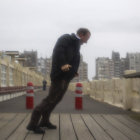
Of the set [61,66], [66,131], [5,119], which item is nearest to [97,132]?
[66,131]

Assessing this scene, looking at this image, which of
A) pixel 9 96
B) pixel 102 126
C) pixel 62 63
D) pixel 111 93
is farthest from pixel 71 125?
pixel 9 96

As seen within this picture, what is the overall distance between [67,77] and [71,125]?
1.14m

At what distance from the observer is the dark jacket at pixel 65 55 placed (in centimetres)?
538

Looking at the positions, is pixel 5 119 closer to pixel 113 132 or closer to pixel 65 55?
pixel 65 55

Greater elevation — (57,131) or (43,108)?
(43,108)

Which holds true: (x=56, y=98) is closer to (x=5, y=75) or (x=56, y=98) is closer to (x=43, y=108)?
(x=43, y=108)

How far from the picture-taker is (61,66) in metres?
5.34

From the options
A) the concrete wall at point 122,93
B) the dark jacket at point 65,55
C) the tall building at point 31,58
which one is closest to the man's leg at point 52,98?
the dark jacket at point 65,55

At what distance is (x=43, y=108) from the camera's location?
18.2ft

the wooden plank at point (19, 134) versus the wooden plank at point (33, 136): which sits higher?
the wooden plank at point (19, 134)

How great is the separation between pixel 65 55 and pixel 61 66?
25cm

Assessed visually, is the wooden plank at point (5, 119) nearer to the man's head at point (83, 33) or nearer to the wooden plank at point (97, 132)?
the wooden plank at point (97, 132)

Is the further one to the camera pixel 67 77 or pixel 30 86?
pixel 30 86

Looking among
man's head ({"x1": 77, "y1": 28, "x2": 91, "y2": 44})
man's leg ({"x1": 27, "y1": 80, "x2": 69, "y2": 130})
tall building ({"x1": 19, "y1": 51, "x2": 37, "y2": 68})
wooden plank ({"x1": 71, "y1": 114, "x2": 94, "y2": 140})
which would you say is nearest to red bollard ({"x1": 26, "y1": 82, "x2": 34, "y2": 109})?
wooden plank ({"x1": 71, "y1": 114, "x2": 94, "y2": 140})
